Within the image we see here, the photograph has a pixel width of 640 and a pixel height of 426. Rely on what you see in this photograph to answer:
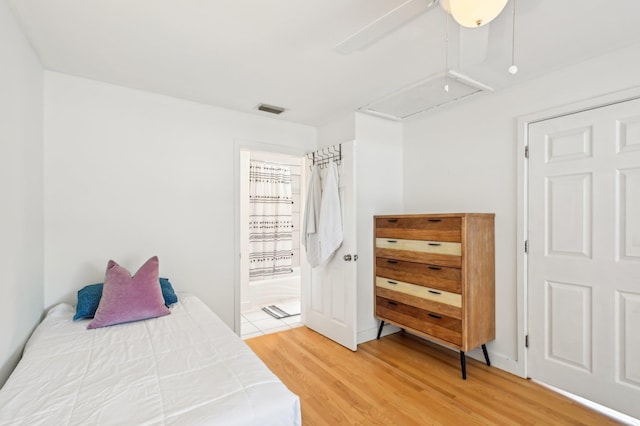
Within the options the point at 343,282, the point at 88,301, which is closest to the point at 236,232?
the point at 343,282

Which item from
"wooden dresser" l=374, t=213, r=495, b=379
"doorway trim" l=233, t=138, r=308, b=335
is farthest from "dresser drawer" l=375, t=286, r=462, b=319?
"doorway trim" l=233, t=138, r=308, b=335

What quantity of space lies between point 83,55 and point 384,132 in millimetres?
2567

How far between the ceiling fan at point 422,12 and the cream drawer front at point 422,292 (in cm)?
187

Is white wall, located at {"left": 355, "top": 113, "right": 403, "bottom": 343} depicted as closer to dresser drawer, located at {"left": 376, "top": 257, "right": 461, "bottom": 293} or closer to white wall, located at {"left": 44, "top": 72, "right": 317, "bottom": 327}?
dresser drawer, located at {"left": 376, "top": 257, "right": 461, "bottom": 293}

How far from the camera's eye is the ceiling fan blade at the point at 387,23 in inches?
46.7

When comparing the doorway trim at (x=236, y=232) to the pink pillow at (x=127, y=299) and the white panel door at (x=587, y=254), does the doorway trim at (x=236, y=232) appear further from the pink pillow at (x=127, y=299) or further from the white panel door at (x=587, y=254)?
the white panel door at (x=587, y=254)

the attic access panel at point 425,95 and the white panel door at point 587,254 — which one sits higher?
the attic access panel at point 425,95

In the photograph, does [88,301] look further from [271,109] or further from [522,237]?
→ [522,237]

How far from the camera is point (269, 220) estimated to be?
4691 millimetres

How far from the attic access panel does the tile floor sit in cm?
253

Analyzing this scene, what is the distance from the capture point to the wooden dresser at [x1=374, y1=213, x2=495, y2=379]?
2.32m

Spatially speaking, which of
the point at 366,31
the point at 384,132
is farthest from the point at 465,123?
the point at 366,31

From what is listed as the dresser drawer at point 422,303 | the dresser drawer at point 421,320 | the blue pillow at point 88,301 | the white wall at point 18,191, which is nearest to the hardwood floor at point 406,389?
the dresser drawer at point 421,320

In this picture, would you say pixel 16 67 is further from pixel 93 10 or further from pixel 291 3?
pixel 291 3
